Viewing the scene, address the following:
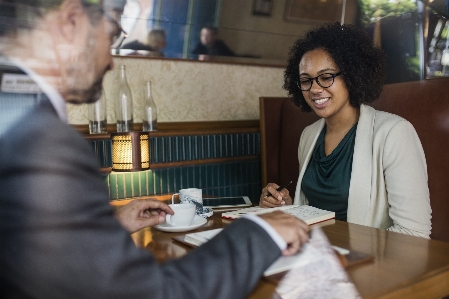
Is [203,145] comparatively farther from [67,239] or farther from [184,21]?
[67,239]

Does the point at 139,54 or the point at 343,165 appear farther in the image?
the point at 139,54

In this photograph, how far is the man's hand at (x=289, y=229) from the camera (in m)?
0.85

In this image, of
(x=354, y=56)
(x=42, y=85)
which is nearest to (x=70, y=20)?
(x=42, y=85)

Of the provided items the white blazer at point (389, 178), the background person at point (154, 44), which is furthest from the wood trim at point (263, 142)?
the white blazer at point (389, 178)

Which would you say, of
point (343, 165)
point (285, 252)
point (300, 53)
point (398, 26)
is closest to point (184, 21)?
point (300, 53)

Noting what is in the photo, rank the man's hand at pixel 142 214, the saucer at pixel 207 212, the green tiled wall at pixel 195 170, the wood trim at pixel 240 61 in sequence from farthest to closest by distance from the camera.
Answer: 1. the wood trim at pixel 240 61
2. the green tiled wall at pixel 195 170
3. the saucer at pixel 207 212
4. the man's hand at pixel 142 214

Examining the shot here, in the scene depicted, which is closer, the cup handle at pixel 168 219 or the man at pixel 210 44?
the cup handle at pixel 168 219

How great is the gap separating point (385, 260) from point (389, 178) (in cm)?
79

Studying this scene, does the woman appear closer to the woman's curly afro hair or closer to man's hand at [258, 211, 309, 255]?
the woman's curly afro hair

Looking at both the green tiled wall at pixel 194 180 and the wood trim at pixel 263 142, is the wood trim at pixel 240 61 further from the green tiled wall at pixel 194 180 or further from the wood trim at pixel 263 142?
the green tiled wall at pixel 194 180

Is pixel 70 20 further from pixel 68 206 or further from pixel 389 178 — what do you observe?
pixel 389 178

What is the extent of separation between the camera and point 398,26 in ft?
10.2

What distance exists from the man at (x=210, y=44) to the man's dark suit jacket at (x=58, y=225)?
2090mm

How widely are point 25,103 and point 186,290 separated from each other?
38cm
